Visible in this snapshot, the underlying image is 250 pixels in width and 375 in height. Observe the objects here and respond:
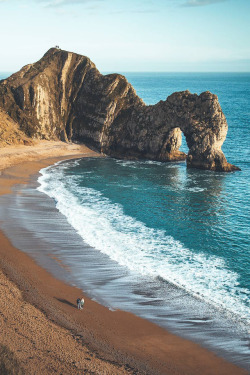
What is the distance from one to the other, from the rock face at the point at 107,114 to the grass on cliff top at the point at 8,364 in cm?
5876

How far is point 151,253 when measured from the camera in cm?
3672

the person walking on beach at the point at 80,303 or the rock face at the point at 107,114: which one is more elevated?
the rock face at the point at 107,114

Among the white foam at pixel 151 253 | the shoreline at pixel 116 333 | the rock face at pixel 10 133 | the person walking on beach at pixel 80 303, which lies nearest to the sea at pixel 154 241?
the white foam at pixel 151 253

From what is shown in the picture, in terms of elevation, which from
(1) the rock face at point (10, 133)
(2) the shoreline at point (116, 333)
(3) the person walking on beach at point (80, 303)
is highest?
(1) the rock face at point (10, 133)

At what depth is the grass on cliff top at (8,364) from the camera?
17781 millimetres

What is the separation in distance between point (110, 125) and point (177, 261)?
56.1 metres

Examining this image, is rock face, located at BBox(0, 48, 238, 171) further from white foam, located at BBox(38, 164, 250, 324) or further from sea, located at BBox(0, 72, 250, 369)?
white foam, located at BBox(38, 164, 250, 324)

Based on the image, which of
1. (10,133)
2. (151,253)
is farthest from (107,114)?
(151,253)

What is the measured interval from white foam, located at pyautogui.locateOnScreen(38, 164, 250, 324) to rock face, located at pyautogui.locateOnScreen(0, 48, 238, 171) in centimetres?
2981

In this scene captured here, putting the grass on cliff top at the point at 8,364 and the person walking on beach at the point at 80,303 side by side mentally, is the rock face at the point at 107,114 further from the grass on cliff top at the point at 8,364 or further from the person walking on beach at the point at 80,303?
the grass on cliff top at the point at 8,364

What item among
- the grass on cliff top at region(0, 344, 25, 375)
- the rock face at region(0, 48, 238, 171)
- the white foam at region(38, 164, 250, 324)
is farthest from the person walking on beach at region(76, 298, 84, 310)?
the rock face at region(0, 48, 238, 171)

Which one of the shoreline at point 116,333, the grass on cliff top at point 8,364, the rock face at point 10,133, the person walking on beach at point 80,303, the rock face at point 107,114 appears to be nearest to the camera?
the grass on cliff top at point 8,364

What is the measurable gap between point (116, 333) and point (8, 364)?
8.21m

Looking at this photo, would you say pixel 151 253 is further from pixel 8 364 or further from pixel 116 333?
pixel 8 364
